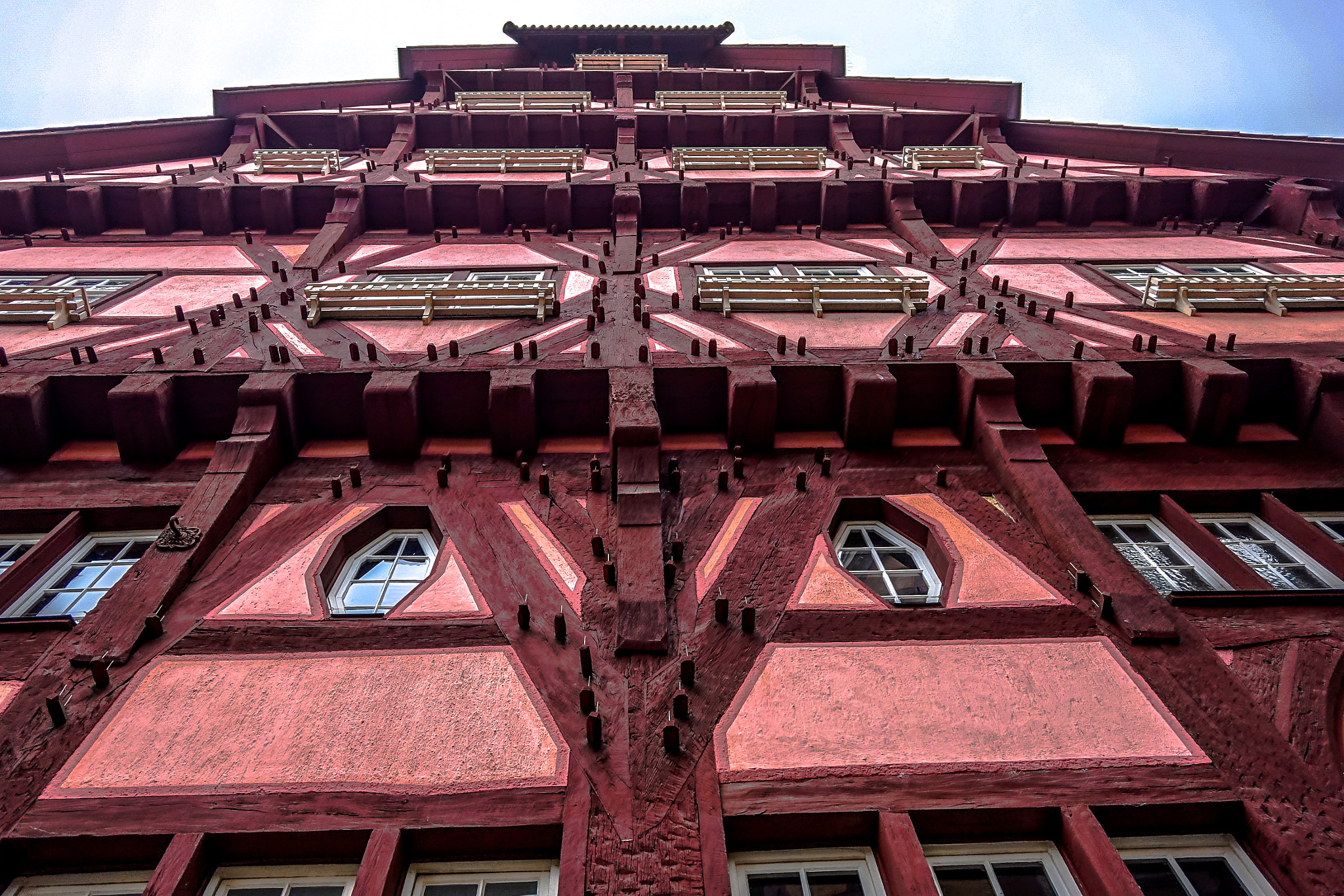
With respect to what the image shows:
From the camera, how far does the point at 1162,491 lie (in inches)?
278

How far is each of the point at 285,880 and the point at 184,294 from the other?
8.61 meters

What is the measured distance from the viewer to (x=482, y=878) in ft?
14.2

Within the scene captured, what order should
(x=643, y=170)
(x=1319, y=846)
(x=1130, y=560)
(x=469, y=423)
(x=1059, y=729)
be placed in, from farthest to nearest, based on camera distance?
(x=643, y=170)
(x=469, y=423)
(x=1130, y=560)
(x=1059, y=729)
(x=1319, y=846)

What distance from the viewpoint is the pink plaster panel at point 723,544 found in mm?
6082

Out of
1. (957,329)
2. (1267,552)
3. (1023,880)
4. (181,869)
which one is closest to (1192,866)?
(1023,880)

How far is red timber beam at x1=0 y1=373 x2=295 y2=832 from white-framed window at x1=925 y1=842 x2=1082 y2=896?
5.37m

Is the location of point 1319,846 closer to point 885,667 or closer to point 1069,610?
point 1069,610

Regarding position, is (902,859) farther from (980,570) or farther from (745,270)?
(745,270)

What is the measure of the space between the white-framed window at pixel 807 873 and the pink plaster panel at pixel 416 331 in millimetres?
6329

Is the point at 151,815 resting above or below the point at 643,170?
below

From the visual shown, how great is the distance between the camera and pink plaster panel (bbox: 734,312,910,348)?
8.70 m

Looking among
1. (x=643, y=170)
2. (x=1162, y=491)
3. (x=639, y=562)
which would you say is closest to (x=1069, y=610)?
(x=1162, y=491)

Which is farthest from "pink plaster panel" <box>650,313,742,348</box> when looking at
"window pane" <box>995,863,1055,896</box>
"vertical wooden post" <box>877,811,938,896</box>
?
"window pane" <box>995,863,1055,896</box>

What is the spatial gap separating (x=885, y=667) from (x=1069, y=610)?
5.24 ft
